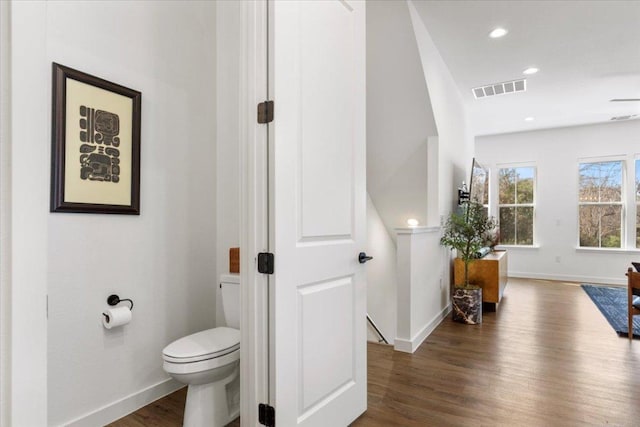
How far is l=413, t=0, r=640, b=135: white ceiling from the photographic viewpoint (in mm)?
3080

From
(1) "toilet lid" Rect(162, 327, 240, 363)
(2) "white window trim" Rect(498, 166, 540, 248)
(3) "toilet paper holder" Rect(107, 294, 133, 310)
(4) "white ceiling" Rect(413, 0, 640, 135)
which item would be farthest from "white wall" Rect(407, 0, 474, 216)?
(3) "toilet paper holder" Rect(107, 294, 133, 310)

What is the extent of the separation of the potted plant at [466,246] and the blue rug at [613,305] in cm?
144

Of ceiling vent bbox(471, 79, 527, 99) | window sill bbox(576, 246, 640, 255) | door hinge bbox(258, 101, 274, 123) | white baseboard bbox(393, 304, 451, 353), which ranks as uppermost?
ceiling vent bbox(471, 79, 527, 99)

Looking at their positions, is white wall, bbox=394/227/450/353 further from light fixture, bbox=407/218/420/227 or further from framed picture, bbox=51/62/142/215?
framed picture, bbox=51/62/142/215

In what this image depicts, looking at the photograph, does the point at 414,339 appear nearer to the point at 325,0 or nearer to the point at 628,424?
the point at 628,424

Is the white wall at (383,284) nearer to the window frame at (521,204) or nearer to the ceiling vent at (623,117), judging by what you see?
the window frame at (521,204)

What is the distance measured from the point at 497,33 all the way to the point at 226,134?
289cm

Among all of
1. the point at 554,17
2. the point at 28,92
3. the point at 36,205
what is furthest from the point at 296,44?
the point at 554,17

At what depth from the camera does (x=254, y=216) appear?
5.04 feet

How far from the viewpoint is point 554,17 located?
3.18 m

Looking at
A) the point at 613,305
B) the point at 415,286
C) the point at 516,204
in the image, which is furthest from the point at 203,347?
the point at 516,204

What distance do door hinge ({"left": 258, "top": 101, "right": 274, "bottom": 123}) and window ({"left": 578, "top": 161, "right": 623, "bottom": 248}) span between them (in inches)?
293

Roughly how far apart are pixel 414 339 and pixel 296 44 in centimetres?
263
